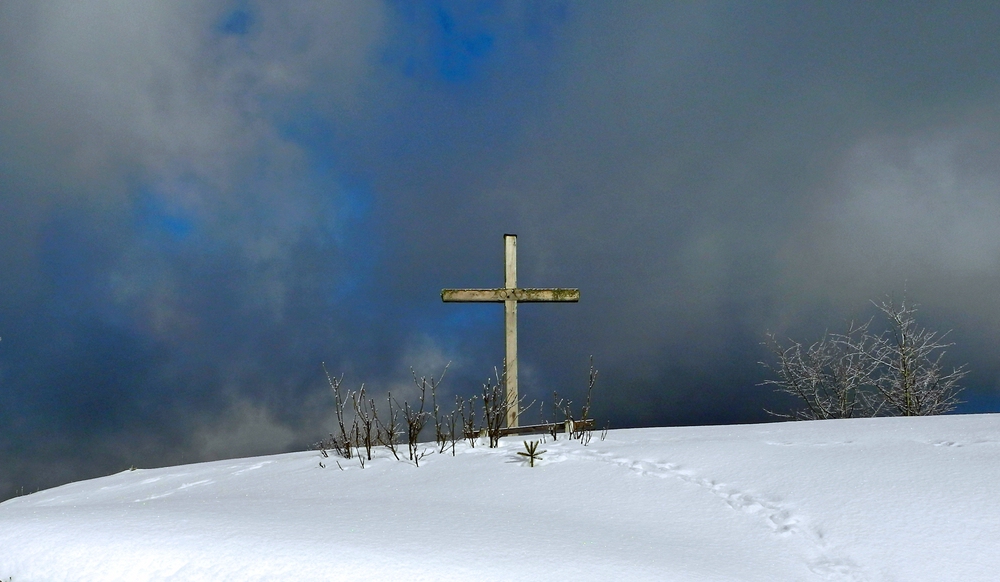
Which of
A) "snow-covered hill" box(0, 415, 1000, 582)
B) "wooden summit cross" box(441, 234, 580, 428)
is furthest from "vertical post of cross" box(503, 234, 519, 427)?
"snow-covered hill" box(0, 415, 1000, 582)

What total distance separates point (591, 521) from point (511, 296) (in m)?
5.78

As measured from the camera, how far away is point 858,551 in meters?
3.32

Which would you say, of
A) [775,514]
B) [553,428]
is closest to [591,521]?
[775,514]

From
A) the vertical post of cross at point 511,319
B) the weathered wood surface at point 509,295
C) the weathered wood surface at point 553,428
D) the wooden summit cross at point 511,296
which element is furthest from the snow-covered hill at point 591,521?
the weathered wood surface at point 509,295

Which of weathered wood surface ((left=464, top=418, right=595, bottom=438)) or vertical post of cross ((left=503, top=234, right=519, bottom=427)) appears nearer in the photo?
weathered wood surface ((left=464, top=418, right=595, bottom=438))

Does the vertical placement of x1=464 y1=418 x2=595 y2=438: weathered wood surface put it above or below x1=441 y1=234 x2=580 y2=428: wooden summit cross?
below

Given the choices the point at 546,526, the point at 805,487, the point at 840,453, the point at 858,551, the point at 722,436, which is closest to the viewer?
the point at 858,551

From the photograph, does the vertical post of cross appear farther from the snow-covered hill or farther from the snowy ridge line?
the snowy ridge line

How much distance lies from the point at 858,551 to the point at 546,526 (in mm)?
1604

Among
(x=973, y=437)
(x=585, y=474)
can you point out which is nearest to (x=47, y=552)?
(x=585, y=474)

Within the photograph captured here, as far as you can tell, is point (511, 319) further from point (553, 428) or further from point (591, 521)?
point (591, 521)

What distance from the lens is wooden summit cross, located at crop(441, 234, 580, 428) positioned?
30.2 feet

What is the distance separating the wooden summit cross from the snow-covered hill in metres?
3.63

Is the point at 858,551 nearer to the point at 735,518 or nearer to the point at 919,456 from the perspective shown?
the point at 735,518
